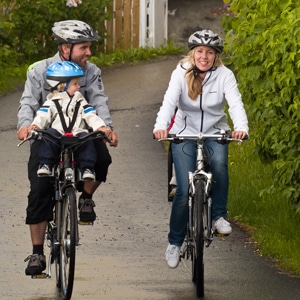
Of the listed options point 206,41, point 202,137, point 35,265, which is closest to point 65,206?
point 35,265

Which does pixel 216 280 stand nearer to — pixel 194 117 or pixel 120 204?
pixel 194 117

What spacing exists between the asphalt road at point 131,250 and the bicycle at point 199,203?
0.86ft

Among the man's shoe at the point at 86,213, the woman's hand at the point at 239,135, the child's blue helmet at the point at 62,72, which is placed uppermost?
the child's blue helmet at the point at 62,72

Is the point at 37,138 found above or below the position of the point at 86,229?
above

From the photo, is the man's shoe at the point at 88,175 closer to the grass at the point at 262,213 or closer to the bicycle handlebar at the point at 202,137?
the bicycle handlebar at the point at 202,137

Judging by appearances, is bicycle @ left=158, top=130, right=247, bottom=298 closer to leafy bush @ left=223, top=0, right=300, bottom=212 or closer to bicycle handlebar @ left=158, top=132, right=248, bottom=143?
bicycle handlebar @ left=158, top=132, right=248, bottom=143

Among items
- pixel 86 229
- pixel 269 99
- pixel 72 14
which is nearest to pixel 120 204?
pixel 86 229

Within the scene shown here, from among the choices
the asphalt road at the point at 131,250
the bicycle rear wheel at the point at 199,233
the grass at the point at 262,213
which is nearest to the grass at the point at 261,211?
the grass at the point at 262,213

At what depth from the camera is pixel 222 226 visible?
356 inches

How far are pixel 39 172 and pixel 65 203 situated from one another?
11.7 inches

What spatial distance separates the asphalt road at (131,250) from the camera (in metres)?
8.84

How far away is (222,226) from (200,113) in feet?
2.63

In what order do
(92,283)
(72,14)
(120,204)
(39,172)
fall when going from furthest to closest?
1. (72,14)
2. (120,204)
3. (92,283)
4. (39,172)

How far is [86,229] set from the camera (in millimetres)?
10961
